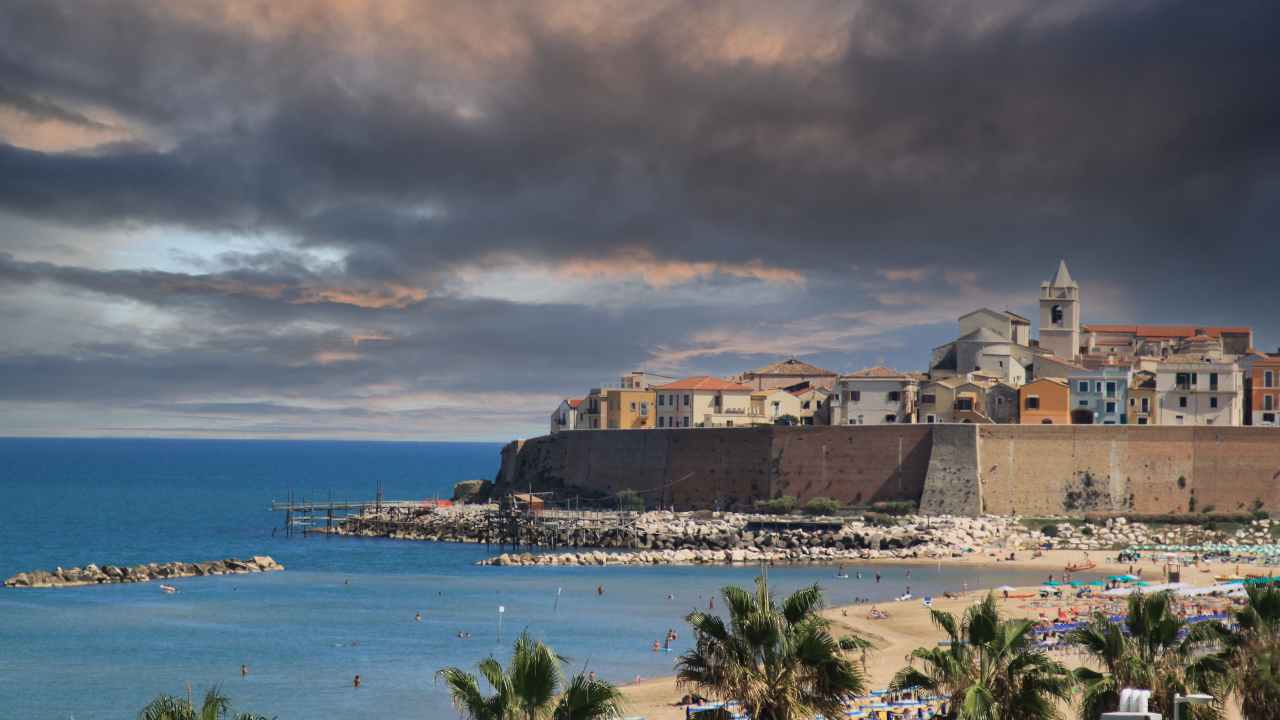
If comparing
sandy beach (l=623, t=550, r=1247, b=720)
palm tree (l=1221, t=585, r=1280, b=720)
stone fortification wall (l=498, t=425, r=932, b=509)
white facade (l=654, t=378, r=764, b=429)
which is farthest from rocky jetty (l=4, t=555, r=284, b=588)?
palm tree (l=1221, t=585, r=1280, b=720)

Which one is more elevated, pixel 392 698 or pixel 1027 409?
pixel 1027 409

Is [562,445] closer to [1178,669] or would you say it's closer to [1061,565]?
[1061,565]

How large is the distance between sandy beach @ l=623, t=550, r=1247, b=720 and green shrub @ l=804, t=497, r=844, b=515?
11.2 meters

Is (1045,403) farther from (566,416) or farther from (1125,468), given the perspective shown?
(566,416)

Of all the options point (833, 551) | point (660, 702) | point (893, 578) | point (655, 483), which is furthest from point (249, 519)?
point (660, 702)

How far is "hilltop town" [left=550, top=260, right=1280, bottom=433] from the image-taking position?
8181cm

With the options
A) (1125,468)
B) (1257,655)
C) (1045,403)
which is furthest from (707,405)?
(1257,655)

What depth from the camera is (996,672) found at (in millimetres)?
16312

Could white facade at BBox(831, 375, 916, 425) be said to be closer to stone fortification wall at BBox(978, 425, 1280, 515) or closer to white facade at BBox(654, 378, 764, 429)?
stone fortification wall at BBox(978, 425, 1280, 515)

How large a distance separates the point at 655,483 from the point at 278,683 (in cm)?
5077

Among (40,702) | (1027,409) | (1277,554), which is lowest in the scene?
(40,702)

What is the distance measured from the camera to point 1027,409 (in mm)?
81750

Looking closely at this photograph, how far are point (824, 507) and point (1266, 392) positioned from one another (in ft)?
92.6

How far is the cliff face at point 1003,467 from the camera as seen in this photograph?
245 feet
